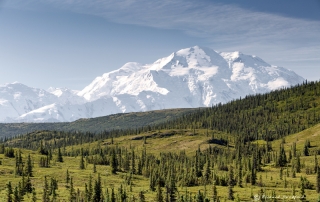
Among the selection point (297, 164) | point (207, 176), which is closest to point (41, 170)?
point (207, 176)

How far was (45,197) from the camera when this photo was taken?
10750cm

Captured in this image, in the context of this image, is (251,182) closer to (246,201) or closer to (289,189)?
(289,189)

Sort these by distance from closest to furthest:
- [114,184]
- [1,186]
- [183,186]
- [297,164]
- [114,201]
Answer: [114,201], [1,186], [114,184], [183,186], [297,164]

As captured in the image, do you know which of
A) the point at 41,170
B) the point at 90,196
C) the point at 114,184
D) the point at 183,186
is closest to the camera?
the point at 90,196

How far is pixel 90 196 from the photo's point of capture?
4456 inches

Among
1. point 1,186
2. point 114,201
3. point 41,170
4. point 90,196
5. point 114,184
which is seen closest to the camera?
point 114,201

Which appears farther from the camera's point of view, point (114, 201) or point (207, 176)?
point (207, 176)

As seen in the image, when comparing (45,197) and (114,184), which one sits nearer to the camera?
(45,197)

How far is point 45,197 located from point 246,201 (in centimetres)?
6666

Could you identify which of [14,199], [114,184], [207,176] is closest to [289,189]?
[207,176]

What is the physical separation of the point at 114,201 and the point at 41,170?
3537 inches

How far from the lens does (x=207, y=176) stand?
178m

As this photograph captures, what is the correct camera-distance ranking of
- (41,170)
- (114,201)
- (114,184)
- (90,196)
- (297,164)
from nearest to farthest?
(114,201)
(90,196)
(114,184)
(41,170)
(297,164)

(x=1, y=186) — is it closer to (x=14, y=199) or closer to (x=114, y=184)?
(x=14, y=199)
